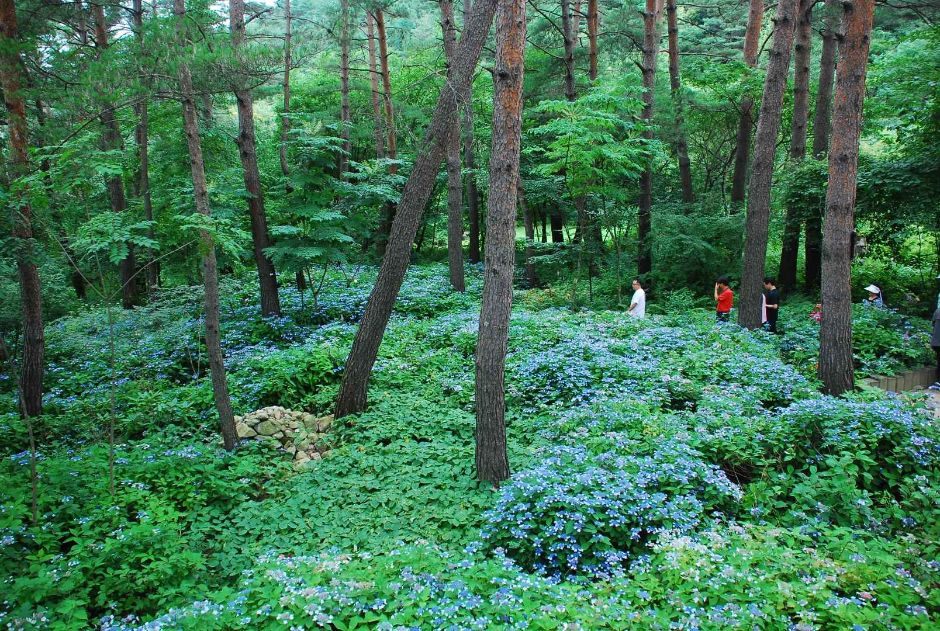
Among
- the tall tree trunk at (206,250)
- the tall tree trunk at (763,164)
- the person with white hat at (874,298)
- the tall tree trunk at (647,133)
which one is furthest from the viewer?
the tall tree trunk at (647,133)

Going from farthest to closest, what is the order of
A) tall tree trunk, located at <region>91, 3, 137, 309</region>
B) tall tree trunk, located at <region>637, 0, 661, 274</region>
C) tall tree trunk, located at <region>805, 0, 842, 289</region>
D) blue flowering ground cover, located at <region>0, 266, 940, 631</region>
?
tall tree trunk, located at <region>637, 0, 661, 274</region> < tall tree trunk, located at <region>805, 0, 842, 289</region> < tall tree trunk, located at <region>91, 3, 137, 309</region> < blue flowering ground cover, located at <region>0, 266, 940, 631</region>

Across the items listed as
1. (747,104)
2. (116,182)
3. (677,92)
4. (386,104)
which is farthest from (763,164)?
(116,182)

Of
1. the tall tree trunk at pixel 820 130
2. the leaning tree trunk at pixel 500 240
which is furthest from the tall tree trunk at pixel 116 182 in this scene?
the tall tree trunk at pixel 820 130

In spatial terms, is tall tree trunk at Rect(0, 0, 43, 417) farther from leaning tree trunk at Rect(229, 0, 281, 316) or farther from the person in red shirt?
the person in red shirt

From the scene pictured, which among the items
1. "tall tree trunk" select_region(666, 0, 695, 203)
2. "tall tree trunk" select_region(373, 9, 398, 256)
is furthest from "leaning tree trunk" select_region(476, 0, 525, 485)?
"tall tree trunk" select_region(666, 0, 695, 203)

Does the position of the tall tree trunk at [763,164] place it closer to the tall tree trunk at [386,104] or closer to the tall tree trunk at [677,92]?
the tall tree trunk at [677,92]

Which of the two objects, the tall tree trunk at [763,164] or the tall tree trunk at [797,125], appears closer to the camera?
the tall tree trunk at [763,164]

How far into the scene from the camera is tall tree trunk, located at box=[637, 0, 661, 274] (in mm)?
14750

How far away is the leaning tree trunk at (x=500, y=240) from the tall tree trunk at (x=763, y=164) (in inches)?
268

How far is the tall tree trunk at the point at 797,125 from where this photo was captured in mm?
12609

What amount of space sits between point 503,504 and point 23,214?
663 centimetres

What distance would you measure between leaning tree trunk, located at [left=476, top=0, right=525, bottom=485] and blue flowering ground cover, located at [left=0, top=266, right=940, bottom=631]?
42 centimetres

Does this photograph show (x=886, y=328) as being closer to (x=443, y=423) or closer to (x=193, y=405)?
(x=443, y=423)

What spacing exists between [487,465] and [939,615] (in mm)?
3430
